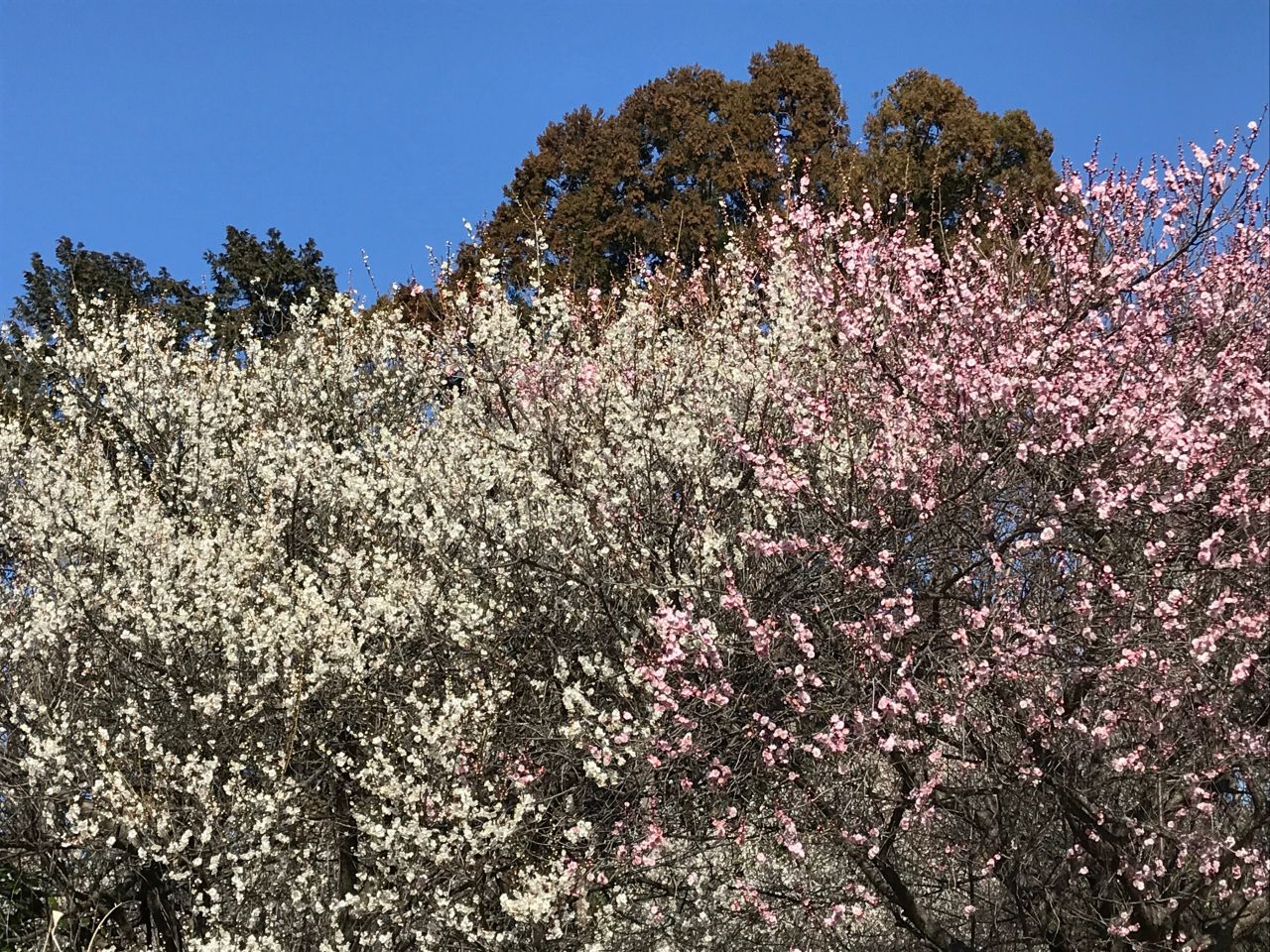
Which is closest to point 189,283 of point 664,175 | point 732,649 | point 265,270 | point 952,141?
point 265,270

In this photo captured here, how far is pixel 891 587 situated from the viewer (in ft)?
22.9

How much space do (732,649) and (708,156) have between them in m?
18.0

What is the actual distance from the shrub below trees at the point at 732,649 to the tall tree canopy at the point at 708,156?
12918 millimetres

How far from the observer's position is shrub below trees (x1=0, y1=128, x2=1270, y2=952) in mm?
6883

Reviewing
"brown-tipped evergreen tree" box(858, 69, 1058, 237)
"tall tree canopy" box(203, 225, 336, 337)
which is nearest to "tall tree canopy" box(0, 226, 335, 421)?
"tall tree canopy" box(203, 225, 336, 337)

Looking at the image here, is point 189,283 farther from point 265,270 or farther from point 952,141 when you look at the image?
point 952,141

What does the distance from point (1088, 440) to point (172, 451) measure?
7.12m

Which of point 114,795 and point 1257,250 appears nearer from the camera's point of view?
point 114,795

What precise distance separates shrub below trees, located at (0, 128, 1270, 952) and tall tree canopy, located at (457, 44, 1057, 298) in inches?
509

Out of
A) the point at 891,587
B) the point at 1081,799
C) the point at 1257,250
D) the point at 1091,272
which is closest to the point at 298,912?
the point at 891,587

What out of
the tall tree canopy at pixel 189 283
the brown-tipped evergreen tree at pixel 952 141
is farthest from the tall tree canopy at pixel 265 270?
the brown-tipped evergreen tree at pixel 952 141

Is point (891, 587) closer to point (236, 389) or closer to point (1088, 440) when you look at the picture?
point (1088, 440)

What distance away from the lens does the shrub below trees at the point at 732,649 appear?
688cm

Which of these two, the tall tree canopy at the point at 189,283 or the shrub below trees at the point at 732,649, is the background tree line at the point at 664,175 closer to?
the tall tree canopy at the point at 189,283
